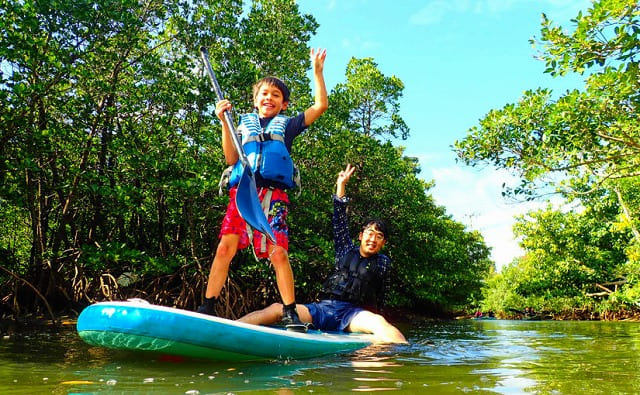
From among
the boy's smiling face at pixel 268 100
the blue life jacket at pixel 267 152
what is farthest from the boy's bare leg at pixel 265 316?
the boy's smiling face at pixel 268 100

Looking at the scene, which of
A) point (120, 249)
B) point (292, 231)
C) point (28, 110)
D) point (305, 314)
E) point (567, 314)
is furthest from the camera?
point (567, 314)

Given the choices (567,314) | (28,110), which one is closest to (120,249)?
(28,110)

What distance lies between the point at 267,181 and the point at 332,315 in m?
1.51

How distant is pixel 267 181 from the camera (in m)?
3.25

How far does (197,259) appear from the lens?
765cm

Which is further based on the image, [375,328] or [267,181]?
[375,328]

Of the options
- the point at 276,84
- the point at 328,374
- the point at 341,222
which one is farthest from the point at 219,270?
the point at 341,222

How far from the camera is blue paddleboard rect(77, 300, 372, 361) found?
2.53 meters

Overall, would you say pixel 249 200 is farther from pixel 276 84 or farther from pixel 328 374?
pixel 328 374

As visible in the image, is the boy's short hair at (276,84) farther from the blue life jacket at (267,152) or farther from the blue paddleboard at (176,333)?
the blue paddleboard at (176,333)

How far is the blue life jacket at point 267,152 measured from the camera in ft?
10.5

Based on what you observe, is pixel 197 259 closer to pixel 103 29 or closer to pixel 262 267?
pixel 262 267

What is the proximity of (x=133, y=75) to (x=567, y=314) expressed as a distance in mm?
20244

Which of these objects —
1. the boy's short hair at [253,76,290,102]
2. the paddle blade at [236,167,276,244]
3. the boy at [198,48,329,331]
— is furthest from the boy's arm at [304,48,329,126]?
the paddle blade at [236,167,276,244]
